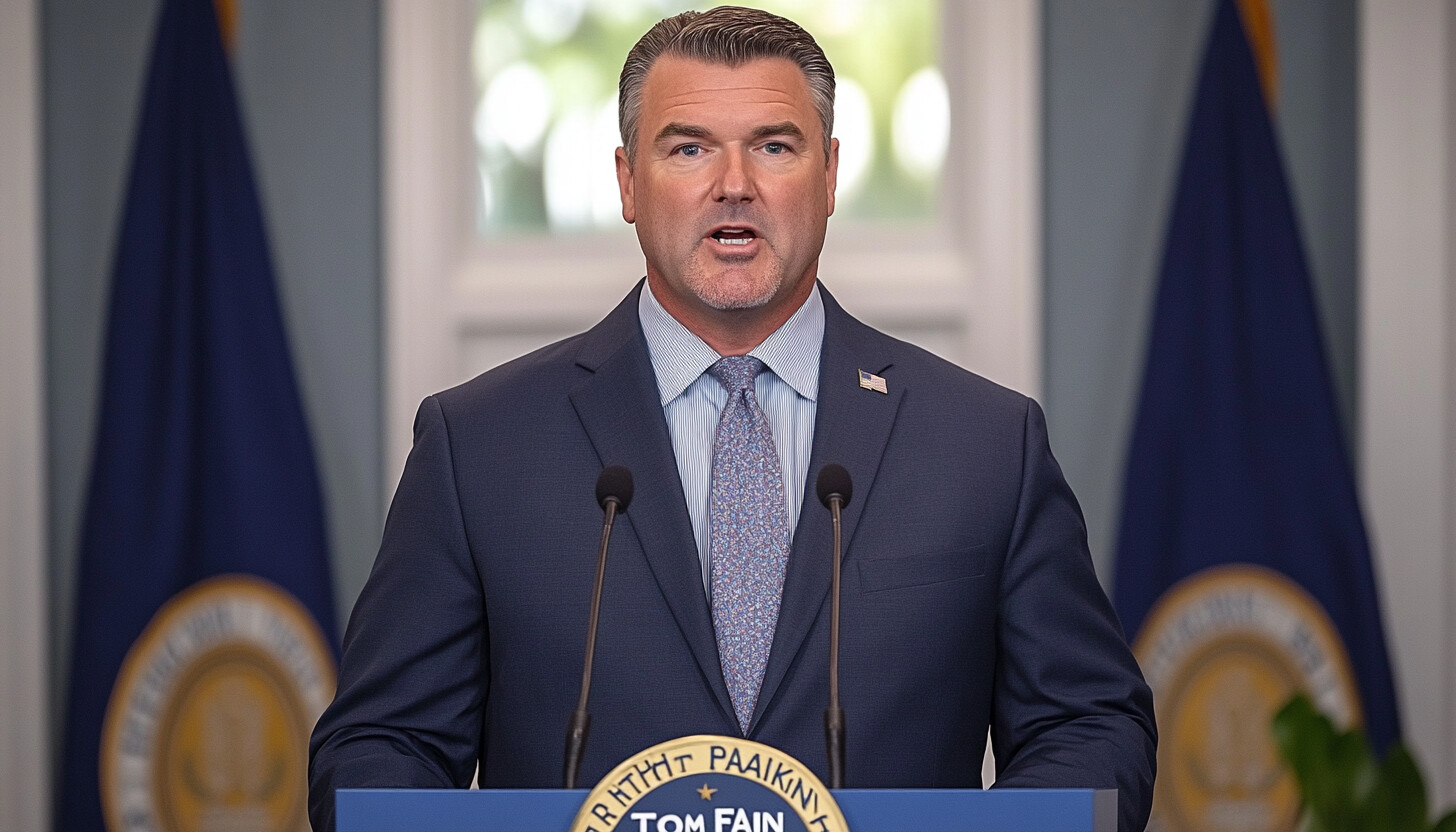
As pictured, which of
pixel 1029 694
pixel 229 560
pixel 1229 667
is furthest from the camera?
pixel 229 560

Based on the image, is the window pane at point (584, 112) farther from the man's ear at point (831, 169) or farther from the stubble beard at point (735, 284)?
the stubble beard at point (735, 284)

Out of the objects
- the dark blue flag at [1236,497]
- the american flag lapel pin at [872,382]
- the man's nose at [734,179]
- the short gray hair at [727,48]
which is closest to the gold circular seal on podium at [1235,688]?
the dark blue flag at [1236,497]

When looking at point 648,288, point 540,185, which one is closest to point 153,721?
point 540,185

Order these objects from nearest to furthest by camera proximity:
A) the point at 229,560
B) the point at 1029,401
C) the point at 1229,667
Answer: the point at 1029,401 < the point at 1229,667 < the point at 229,560

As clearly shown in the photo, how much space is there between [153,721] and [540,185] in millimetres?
1545

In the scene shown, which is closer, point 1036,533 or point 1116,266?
point 1036,533

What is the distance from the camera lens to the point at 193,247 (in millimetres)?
3758

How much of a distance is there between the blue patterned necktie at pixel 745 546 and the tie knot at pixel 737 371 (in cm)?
2

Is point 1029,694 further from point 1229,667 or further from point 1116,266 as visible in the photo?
point 1116,266

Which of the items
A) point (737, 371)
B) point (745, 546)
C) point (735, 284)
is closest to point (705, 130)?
point (735, 284)

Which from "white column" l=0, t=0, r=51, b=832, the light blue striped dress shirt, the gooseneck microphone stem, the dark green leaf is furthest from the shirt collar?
"white column" l=0, t=0, r=51, b=832

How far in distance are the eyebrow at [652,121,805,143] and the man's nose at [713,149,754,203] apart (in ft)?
0.13

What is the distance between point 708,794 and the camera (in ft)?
4.18

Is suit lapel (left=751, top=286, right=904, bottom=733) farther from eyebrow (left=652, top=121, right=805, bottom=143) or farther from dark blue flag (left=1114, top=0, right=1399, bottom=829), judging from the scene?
dark blue flag (left=1114, top=0, right=1399, bottom=829)
